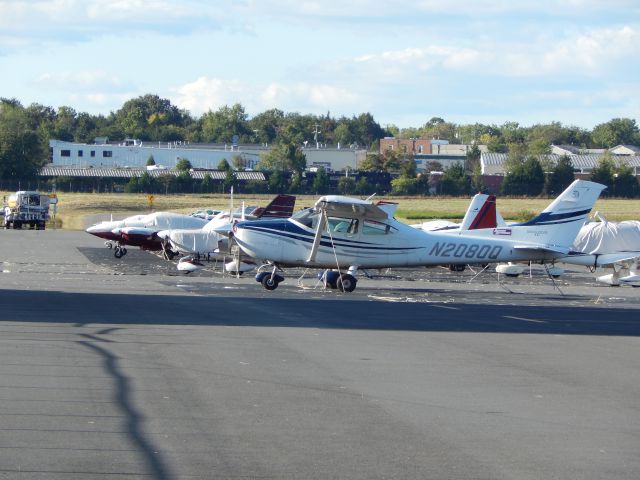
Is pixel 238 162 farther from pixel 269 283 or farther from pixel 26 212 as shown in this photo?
pixel 269 283

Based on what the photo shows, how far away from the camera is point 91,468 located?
22.9 feet

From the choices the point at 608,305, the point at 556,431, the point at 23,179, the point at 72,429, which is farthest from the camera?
the point at 23,179

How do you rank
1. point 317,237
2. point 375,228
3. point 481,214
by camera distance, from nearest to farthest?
point 317,237 < point 375,228 < point 481,214

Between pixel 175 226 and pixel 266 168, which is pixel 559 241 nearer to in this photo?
pixel 175 226

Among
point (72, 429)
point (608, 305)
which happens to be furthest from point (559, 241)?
point (72, 429)

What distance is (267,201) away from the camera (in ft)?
272

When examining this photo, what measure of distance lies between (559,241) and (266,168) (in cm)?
9543

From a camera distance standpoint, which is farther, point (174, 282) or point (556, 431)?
point (174, 282)

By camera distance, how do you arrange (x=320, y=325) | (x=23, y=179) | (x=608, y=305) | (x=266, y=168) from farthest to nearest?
(x=266, y=168)
(x=23, y=179)
(x=608, y=305)
(x=320, y=325)

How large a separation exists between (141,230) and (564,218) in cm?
1591

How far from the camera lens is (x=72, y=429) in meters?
8.12

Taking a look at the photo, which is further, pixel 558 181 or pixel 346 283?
pixel 558 181

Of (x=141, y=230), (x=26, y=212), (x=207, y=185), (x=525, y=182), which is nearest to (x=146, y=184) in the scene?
(x=207, y=185)

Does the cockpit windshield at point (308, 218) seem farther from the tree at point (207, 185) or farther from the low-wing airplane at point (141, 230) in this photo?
the tree at point (207, 185)
